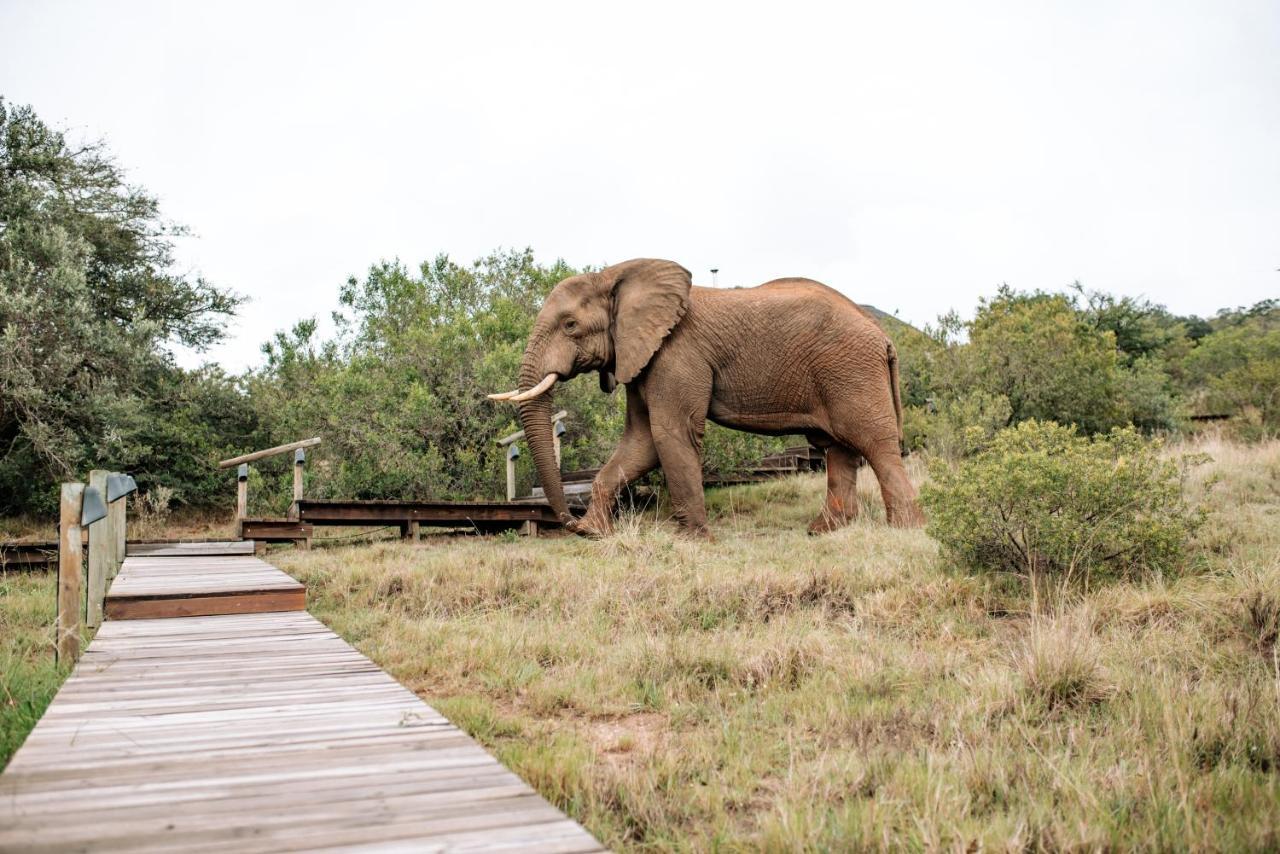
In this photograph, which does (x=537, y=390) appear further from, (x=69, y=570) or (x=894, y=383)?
(x=69, y=570)

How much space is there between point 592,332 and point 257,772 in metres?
8.36

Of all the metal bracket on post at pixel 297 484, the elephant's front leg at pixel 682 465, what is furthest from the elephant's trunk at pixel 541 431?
the metal bracket on post at pixel 297 484

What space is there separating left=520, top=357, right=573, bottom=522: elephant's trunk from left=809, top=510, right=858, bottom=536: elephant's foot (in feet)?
9.51

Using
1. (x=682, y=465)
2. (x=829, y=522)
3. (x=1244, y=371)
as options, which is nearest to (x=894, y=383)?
(x=829, y=522)

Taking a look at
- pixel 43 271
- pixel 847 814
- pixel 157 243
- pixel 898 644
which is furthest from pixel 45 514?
pixel 847 814

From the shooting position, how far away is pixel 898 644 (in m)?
5.16

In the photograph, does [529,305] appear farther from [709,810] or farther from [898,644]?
[709,810]

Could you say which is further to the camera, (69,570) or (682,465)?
(682,465)

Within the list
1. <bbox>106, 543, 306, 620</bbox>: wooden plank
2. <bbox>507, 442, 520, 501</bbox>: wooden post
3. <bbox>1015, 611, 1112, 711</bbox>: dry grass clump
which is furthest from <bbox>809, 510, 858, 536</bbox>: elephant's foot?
<bbox>1015, 611, 1112, 711</bbox>: dry grass clump

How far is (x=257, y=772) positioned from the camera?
8.43ft

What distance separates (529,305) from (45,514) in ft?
30.6

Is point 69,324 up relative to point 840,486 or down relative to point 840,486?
up

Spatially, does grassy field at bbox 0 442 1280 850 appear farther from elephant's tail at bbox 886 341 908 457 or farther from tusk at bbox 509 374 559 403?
elephant's tail at bbox 886 341 908 457

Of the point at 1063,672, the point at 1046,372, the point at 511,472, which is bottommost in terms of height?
the point at 1063,672
